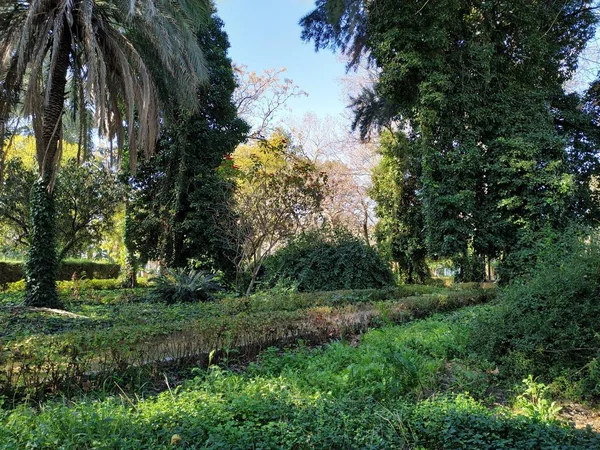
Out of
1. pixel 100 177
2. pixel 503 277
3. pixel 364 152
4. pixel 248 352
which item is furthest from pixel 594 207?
pixel 100 177

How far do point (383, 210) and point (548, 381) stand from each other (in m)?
16.6

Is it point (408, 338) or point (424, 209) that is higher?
point (424, 209)

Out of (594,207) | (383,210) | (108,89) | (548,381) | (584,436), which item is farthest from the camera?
(383,210)

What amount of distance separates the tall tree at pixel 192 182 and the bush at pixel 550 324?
12.9 metres

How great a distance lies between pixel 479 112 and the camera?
51.1 feet

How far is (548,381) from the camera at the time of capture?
178 inches

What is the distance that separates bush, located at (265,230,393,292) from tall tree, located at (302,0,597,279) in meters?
2.92

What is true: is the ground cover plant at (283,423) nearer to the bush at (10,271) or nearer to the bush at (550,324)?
the bush at (550,324)

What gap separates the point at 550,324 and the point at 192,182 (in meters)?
15.5

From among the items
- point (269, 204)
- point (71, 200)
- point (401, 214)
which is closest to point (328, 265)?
point (269, 204)

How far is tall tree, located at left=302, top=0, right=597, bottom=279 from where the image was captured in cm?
1463

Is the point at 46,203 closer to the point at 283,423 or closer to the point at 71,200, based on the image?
the point at 71,200

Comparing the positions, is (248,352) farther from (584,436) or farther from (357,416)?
(584,436)

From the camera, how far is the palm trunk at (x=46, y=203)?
9203 mm
